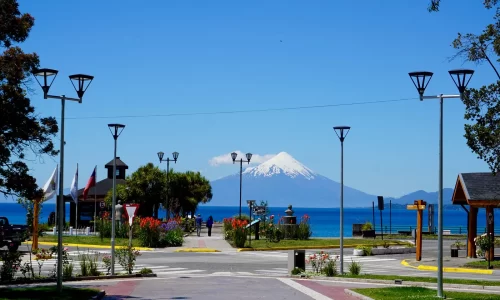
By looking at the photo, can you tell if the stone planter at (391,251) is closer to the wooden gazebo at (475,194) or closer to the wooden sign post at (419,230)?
the wooden sign post at (419,230)

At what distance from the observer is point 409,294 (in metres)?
19.4

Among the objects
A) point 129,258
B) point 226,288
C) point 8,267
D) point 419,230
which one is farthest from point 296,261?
point 8,267

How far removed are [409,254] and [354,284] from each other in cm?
1877

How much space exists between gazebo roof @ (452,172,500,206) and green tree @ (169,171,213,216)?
129 ft

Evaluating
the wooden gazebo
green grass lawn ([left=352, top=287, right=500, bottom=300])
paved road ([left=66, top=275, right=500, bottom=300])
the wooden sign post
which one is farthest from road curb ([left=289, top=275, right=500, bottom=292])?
the wooden gazebo

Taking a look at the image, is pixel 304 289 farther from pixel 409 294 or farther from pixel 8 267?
pixel 8 267

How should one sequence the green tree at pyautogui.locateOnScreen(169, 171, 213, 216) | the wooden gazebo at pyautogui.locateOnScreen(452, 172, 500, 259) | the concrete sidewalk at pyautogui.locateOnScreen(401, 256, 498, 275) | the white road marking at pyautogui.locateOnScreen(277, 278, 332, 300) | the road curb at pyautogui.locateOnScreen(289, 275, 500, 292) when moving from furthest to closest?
the green tree at pyautogui.locateOnScreen(169, 171, 213, 216) → the wooden gazebo at pyautogui.locateOnScreen(452, 172, 500, 259) → the concrete sidewalk at pyautogui.locateOnScreen(401, 256, 498, 275) → the road curb at pyautogui.locateOnScreen(289, 275, 500, 292) → the white road marking at pyautogui.locateOnScreen(277, 278, 332, 300)

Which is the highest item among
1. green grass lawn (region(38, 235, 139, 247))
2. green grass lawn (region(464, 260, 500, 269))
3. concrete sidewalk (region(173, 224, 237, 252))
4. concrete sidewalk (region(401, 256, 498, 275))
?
green grass lawn (region(464, 260, 500, 269))

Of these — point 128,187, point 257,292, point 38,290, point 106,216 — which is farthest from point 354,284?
point 128,187

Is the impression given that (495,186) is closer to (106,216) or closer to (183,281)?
(183,281)

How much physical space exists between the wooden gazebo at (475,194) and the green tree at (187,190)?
39934mm

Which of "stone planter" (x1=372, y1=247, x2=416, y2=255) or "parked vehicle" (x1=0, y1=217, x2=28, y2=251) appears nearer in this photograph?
"parked vehicle" (x1=0, y1=217, x2=28, y2=251)

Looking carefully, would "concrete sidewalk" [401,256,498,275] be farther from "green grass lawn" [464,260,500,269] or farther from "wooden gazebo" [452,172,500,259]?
"wooden gazebo" [452,172,500,259]

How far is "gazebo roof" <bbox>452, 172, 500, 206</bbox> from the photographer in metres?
35.4
